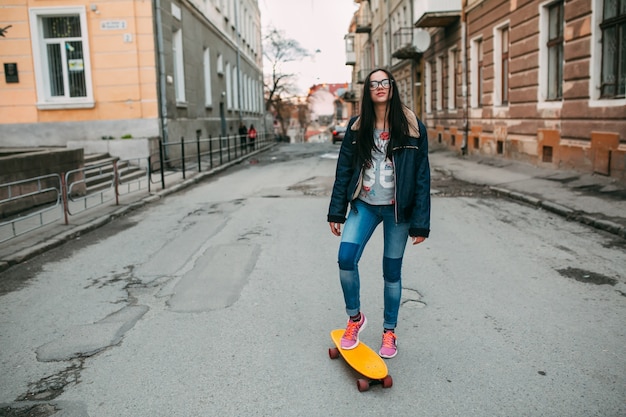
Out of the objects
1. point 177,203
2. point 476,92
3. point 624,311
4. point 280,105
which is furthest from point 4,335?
point 280,105

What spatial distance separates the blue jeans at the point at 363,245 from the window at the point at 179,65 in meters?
19.4

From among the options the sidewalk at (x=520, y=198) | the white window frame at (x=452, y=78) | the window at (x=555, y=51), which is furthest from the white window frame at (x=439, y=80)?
the window at (x=555, y=51)

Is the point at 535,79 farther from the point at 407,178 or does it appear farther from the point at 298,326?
the point at 407,178

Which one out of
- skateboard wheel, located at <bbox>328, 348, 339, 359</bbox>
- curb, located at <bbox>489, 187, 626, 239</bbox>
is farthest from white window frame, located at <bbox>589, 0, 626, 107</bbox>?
skateboard wheel, located at <bbox>328, 348, 339, 359</bbox>

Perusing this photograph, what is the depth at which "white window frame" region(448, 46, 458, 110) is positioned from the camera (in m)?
24.7

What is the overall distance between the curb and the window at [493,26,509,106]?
7450 mm

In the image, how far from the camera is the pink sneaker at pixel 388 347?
409 centimetres

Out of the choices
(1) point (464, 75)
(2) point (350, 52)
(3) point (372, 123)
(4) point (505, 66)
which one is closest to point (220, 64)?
(1) point (464, 75)

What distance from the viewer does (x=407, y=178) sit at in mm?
3869

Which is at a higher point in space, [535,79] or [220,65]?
[220,65]

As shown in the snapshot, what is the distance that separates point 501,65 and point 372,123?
54.3ft

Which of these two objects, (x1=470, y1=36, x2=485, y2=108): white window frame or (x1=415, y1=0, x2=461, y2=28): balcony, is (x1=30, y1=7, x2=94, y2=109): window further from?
(x1=470, y1=36, x2=485, y2=108): white window frame

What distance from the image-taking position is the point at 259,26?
51.3m

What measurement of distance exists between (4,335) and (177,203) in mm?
7765
